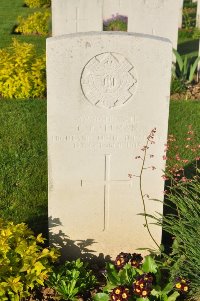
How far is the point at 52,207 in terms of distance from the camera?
13.1ft

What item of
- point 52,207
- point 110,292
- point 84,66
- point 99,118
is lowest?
point 110,292

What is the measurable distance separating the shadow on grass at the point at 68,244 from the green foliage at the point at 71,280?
209mm

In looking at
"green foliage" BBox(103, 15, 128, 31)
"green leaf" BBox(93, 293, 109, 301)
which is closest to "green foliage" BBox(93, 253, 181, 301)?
"green leaf" BBox(93, 293, 109, 301)

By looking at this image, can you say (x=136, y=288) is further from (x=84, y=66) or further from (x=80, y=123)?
(x=84, y=66)

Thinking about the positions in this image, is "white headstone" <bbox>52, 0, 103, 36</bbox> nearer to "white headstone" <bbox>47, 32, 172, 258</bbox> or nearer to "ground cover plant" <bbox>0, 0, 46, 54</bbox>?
"ground cover plant" <bbox>0, 0, 46, 54</bbox>

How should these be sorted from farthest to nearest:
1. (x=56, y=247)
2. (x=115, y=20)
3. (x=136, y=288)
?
(x=115, y=20) → (x=56, y=247) → (x=136, y=288)

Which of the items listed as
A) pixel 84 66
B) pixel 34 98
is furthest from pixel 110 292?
pixel 34 98

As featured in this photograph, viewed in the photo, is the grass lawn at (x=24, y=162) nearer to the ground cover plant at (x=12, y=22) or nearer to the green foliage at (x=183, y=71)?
the green foliage at (x=183, y=71)

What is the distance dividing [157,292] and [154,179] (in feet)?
2.62

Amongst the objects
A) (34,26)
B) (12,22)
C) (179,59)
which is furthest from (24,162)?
(12,22)

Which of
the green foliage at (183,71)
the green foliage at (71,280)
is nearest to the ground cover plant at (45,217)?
the green foliage at (71,280)

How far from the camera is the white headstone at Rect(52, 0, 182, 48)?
8.12 metres

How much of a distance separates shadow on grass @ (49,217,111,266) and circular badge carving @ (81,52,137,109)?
Result: 38.1 inches

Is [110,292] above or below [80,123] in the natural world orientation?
below
